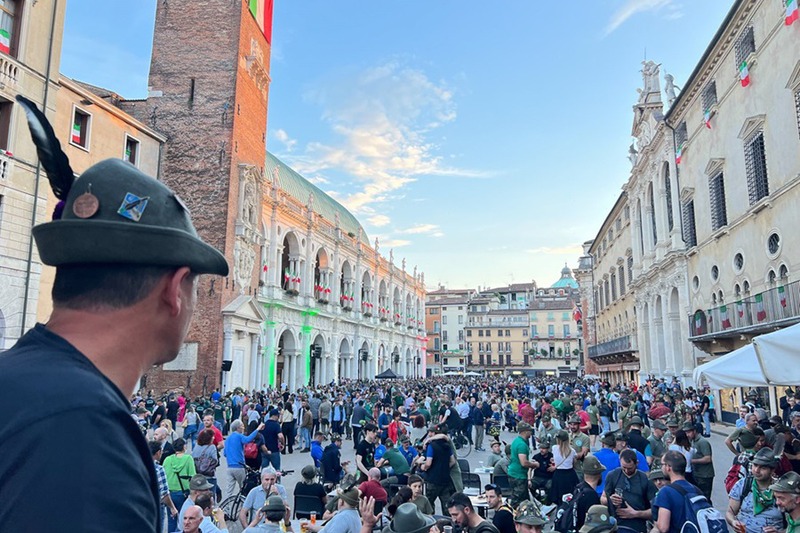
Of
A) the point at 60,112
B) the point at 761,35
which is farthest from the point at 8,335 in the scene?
the point at 761,35

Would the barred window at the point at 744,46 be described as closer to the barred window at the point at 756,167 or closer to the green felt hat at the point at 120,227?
the barred window at the point at 756,167

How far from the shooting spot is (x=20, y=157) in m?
16.9

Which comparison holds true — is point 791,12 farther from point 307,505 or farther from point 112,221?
point 112,221

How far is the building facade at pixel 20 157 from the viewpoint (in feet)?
53.7

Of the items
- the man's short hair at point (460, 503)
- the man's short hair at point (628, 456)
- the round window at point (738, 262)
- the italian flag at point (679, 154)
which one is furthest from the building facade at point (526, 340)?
the man's short hair at point (460, 503)

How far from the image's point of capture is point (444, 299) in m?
99.1

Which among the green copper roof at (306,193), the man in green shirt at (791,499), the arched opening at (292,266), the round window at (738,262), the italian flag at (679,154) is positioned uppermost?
the green copper roof at (306,193)

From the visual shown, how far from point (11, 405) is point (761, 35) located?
80.5ft

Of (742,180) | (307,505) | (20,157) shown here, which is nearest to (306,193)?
(20,157)

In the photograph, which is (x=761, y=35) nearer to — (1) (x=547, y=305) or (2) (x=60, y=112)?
(2) (x=60, y=112)

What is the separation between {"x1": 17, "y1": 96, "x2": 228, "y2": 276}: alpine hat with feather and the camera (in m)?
1.14

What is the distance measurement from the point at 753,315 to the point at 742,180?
5.69 metres

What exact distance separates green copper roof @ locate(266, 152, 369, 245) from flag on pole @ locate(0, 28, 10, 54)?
71.1 feet

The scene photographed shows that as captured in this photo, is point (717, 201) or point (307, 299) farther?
point (307, 299)
